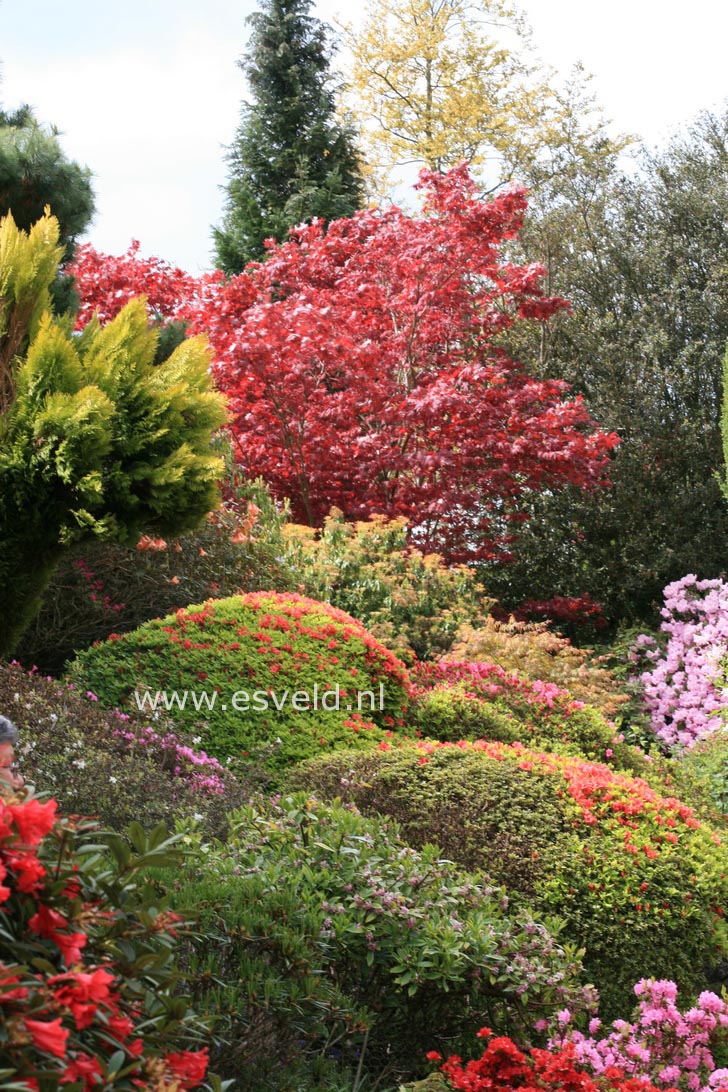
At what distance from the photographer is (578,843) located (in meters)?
4.14

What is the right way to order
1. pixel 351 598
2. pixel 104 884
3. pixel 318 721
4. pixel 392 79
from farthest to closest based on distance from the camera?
pixel 392 79 → pixel 351 598 → pixel 318 721 → pixel 104 884

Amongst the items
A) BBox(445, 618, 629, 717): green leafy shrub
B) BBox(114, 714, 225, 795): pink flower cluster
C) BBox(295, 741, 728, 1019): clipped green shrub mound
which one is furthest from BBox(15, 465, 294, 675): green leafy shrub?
BBox(295, 741, 728, 1019): clipped green shrub mound

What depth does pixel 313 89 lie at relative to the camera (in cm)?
1714

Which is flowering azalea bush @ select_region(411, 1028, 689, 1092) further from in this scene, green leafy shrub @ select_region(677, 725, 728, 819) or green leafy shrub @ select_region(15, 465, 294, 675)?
green leafy shrub @ select_region(15, 465, 294, 675)

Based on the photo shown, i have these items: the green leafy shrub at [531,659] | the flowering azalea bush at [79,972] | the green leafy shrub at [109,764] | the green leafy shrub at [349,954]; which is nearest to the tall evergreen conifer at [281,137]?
the green leafy shrub at [531,659]

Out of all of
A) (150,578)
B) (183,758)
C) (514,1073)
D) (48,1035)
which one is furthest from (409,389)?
(48,1035)

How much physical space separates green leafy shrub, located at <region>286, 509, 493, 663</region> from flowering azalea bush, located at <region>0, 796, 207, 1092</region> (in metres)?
5.97

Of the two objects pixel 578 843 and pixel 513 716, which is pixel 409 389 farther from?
pixel 578 843

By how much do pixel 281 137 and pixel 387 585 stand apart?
10.9 m

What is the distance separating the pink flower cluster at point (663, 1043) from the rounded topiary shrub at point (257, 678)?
2.21 m

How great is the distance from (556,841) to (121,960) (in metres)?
2.67

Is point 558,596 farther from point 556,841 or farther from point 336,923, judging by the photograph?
point 336,923

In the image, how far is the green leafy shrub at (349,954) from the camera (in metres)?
2.58

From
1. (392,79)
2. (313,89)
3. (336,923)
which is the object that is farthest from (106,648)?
(392,79)
